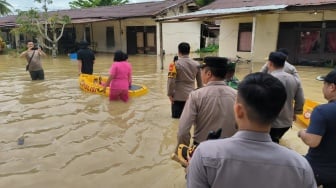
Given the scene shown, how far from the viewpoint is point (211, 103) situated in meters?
2.52

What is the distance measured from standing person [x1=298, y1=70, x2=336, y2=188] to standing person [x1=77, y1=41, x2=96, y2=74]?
24.8 feet

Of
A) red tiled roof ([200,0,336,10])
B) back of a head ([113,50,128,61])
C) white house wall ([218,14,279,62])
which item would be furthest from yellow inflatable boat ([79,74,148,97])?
white house wall ([218,14,279,62])

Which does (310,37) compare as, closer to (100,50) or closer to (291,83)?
(291,83)

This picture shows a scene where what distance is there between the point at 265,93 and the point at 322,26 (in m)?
15.3

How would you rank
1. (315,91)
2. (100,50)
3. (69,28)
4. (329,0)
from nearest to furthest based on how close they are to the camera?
1. (315,91)
2. (329,0)
3. (100,50)
4. (69,28)

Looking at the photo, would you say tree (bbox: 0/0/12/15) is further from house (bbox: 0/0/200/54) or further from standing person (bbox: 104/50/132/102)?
standing person (bbox: 104/50/132/102)

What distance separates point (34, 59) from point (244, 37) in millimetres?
11584

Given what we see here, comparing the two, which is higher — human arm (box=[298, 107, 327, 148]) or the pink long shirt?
human arm (box=[298, 107, 327, 148])

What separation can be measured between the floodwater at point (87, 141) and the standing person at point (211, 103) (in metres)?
1.44

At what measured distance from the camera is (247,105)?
133 centimetres

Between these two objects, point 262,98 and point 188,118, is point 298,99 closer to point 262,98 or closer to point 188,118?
point 188,118

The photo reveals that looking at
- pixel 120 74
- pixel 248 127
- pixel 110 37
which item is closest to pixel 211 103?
pixel 248 127

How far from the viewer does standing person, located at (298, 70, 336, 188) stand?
7.39 ft

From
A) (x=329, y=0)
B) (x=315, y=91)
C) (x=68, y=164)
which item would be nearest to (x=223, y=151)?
(x=68, y=164)
